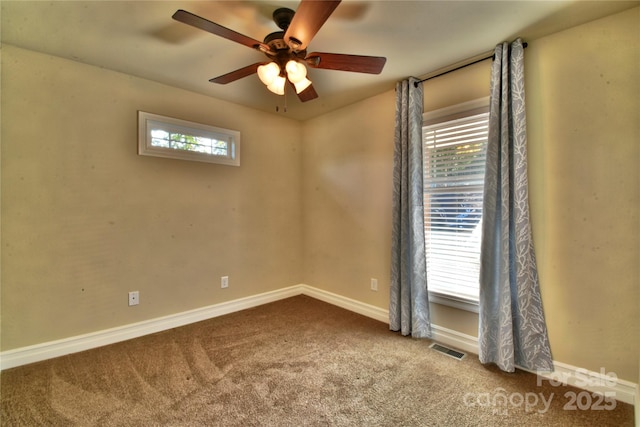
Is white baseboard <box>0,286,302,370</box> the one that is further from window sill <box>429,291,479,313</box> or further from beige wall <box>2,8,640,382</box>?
window sill <box>429,291,479,313</box>

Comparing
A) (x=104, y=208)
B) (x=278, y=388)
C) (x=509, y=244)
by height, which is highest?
(x=104, y=208)

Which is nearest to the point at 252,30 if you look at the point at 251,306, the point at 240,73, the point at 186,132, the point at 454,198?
the point at 240,73

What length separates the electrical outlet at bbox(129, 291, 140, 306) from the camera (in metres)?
2.66

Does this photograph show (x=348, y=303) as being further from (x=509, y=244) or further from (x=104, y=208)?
(x=104, y=208)

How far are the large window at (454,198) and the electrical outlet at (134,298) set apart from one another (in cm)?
275

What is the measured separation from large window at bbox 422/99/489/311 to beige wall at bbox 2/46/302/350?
204 cm

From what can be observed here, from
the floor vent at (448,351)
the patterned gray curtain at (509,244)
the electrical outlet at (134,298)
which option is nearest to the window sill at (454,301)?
the patterned gray curtain at (509,244)

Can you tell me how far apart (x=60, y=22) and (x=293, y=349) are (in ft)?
9.55

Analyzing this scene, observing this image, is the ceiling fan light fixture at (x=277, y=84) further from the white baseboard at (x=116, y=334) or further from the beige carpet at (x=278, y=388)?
the white baseboard at (x=116, y=334)

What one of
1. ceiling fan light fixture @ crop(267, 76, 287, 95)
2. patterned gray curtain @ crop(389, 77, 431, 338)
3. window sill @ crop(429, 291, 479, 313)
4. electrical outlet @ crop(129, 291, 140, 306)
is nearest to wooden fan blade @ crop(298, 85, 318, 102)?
ceiling fan light fixture @ crop(267, 76, 287, 95)

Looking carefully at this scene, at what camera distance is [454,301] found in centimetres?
252

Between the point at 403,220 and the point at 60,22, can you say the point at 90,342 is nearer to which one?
the point at 60,22

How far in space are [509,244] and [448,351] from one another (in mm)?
1035

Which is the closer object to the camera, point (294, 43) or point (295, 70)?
Answer: point (294, 43)
